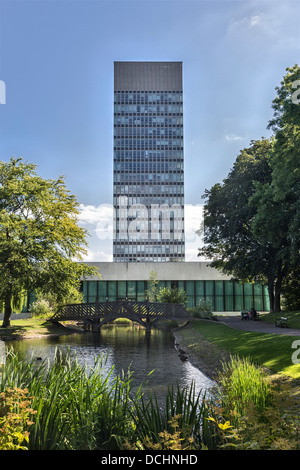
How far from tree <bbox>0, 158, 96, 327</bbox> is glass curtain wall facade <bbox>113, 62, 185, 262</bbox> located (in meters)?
113

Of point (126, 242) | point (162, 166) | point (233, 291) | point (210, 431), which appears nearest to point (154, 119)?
point (162, 166)

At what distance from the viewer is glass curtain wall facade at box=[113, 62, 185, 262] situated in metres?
154

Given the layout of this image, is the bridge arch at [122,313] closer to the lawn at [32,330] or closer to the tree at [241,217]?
the lawn at [32,330]

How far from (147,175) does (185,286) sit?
9649 cm

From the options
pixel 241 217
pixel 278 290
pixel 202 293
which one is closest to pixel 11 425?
pixel 241 217

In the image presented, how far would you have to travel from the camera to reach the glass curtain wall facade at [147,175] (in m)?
154

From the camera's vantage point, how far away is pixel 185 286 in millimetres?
64812

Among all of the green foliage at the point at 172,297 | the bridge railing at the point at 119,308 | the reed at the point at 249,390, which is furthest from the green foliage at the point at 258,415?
the green foliage at the point at 172,297

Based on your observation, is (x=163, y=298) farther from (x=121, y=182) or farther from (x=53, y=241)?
(x=121, y=182)

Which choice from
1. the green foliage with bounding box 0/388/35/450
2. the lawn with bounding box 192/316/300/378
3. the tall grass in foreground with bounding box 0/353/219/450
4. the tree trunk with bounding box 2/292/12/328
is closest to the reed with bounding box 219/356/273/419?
the tall grass in foreground with bounding box 0/353/219/450

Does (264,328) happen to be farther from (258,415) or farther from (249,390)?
(258,415)

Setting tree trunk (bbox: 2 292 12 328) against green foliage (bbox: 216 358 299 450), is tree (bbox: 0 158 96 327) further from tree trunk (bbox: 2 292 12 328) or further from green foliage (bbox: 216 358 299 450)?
green foliage (bbox: 216 358 299 450)

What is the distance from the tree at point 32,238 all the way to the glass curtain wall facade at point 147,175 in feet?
371
